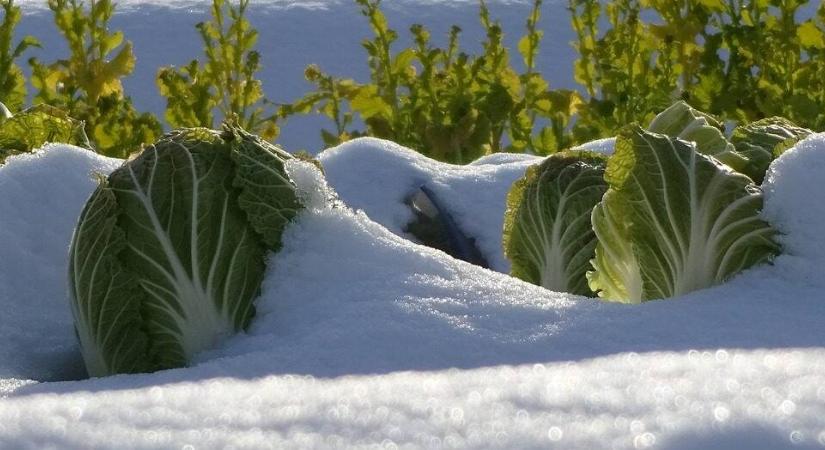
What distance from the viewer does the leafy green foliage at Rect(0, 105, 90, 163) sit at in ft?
10.2

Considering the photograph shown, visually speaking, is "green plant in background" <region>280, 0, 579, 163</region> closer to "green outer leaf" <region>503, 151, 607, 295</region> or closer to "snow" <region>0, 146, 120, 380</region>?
"green outer leaf" <region>503, 151, 607, 295</region>

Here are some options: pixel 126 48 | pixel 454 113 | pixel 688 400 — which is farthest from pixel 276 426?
pixel 126 48

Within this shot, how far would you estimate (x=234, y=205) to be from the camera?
7.38ft

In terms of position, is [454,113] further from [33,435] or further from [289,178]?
[33,435]

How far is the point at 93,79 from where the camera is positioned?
5.29 metres

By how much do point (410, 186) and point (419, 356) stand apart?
1.55 m

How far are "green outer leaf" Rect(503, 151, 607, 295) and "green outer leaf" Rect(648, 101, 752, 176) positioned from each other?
0.62 ft

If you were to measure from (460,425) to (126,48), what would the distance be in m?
4.31

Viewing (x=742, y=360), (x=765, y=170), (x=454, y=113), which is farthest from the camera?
(x=454, y=113)

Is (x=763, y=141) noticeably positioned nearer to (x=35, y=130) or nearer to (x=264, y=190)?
(x=264, y=190)

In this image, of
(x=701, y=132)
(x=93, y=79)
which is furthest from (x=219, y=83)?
(x=701, y=132)

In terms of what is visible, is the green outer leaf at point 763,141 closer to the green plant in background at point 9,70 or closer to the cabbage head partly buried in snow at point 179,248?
the cabbage head partly buried in snow at point 179,248

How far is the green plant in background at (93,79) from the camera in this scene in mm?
5074

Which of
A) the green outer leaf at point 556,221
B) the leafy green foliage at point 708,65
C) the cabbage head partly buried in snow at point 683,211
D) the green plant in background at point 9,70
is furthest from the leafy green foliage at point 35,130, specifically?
the leafy green foliage at point 708,65
